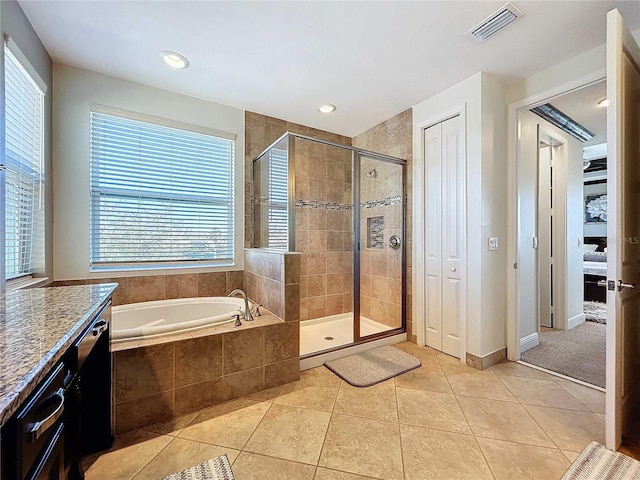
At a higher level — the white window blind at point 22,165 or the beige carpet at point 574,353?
the white window blind at point 22,165

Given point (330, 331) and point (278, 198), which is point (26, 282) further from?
point (330, 331)

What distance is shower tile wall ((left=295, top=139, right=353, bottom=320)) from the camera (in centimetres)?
334

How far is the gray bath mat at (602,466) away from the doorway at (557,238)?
2.90 ft

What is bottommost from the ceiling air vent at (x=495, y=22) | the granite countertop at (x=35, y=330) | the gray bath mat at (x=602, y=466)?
the gray bath mat at (x=602, y=466)

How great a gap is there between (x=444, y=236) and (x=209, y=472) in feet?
7.96

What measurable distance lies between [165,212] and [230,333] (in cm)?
145

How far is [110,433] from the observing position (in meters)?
1.45

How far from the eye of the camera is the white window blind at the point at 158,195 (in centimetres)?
235

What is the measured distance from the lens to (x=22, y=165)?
5.70 feet

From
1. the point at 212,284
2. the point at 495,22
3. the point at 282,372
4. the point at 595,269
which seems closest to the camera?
the point at 495,22

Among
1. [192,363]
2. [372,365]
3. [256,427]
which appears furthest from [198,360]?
[372,365]

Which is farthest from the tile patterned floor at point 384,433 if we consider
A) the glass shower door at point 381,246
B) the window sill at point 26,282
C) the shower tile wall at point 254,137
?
the shower tile wall at point 254,137

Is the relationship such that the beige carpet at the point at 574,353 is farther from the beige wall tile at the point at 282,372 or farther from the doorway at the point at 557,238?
the beige wall tile at the point at 282,372

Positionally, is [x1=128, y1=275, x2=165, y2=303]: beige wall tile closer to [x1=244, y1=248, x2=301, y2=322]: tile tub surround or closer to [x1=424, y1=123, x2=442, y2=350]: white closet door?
[x1=244, y1=248, x2=301, y2=322]: tile tub surround
